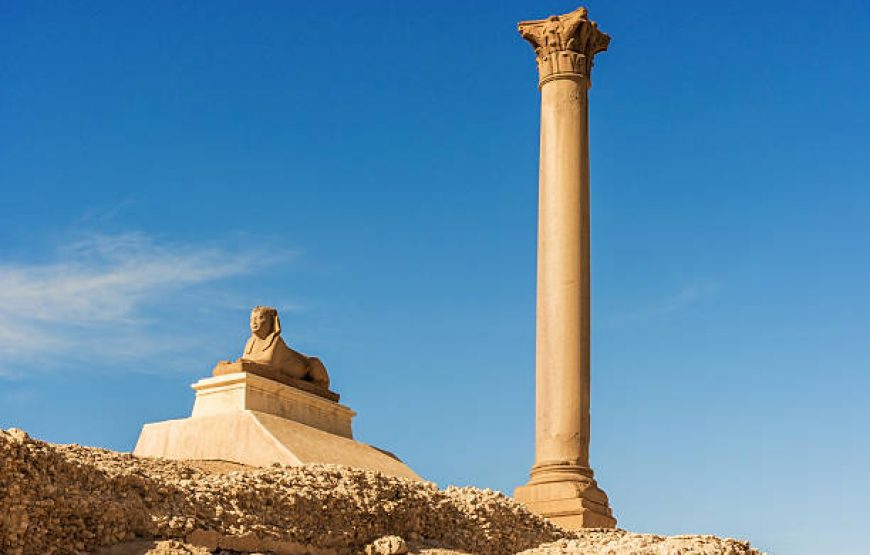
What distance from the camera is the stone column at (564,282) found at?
853 inches

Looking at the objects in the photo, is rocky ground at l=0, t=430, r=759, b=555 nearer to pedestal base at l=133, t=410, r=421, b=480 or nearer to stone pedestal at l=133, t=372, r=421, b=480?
Result: pedestal base at l=133, t=410, r=421, b=480

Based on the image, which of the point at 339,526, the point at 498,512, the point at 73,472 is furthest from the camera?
the point at 498,512

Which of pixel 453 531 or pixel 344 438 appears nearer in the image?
pixel 453 531

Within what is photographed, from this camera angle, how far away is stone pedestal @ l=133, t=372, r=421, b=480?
2297cm

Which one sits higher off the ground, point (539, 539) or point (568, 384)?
point (568, 384)

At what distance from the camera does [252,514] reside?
14.8m

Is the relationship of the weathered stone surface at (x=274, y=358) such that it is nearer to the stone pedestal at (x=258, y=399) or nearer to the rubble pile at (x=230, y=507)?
the stone pedestal at (x=258, y=399)

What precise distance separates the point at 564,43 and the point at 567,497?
349 inches

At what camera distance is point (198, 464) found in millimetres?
20422

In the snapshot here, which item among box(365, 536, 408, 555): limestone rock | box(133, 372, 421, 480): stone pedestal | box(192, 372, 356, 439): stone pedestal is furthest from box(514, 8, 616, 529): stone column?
box(365, 536, 408, 555): limestone rock

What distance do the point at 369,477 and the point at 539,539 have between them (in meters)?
3.00

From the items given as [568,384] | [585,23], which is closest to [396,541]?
[568,384]

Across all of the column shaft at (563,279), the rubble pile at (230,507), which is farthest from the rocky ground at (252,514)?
the column shaft at (563,279)

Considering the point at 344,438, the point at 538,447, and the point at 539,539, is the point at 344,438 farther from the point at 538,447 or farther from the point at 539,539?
the point at 539,539
